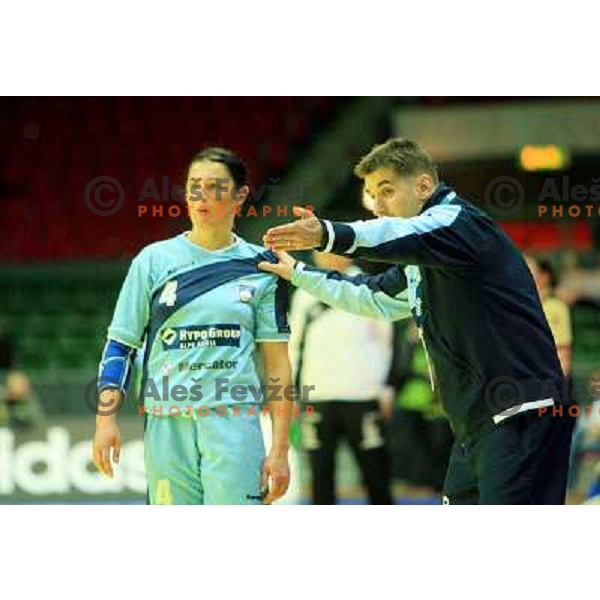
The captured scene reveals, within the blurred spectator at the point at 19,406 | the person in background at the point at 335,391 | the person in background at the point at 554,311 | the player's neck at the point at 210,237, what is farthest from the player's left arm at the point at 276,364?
the blurred spectator at the point at 19,406

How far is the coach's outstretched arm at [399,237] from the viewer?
4473mm

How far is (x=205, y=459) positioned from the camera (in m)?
5.09

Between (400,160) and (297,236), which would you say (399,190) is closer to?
(400,160)

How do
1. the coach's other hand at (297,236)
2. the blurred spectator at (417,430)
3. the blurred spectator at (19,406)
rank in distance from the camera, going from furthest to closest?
the blurred spectator at (19,406), the blurred spectator at (417,430), the coach's other hand at (297,236)

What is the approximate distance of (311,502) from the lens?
802cm

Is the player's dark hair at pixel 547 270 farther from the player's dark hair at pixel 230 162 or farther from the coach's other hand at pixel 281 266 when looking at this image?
the player's dark hair at pixel 230 162

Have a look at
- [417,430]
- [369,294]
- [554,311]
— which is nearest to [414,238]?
[369,294]

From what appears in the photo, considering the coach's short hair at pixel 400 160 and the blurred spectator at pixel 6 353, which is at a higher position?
the coach's short hair at pixel 400 160

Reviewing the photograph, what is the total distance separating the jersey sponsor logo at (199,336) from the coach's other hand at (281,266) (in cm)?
30

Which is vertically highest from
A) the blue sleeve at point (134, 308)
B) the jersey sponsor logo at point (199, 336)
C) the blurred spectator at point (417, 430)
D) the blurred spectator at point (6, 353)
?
the blue sleeve at point (134, 308)

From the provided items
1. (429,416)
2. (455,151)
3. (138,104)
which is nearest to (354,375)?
(429,416)

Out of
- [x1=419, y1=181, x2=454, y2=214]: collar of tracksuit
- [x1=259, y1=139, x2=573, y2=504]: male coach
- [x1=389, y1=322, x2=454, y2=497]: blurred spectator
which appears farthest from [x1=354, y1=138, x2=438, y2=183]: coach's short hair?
[x1=389, y1=322, x2=454, y2=497]: blurred spectator

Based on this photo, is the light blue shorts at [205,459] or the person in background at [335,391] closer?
the light blue shorts at [205,459]

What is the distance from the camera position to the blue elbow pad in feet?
17.0
